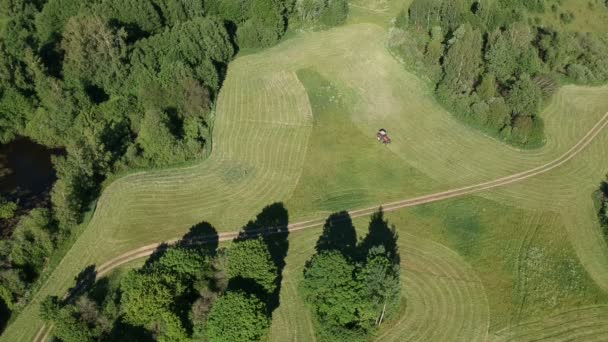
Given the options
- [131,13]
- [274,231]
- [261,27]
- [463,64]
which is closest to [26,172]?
[131,13]

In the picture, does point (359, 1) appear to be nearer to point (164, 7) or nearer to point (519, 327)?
point (164, 7)

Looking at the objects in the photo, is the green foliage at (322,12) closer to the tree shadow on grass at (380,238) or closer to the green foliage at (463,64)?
the green foliage at (463,64)

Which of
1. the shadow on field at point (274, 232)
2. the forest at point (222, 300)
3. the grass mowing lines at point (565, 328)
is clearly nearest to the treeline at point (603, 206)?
the grass mowing lines at point (565, 328)

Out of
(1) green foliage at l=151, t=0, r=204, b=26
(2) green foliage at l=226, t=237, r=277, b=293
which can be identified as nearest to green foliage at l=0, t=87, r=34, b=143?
(1) green foliage at l=151, t=0, r=204, b=26

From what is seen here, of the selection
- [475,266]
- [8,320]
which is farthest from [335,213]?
[8,320]

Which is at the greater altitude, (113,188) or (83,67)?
(83,67)

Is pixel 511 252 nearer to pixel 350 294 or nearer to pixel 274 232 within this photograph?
pixel 350 294
